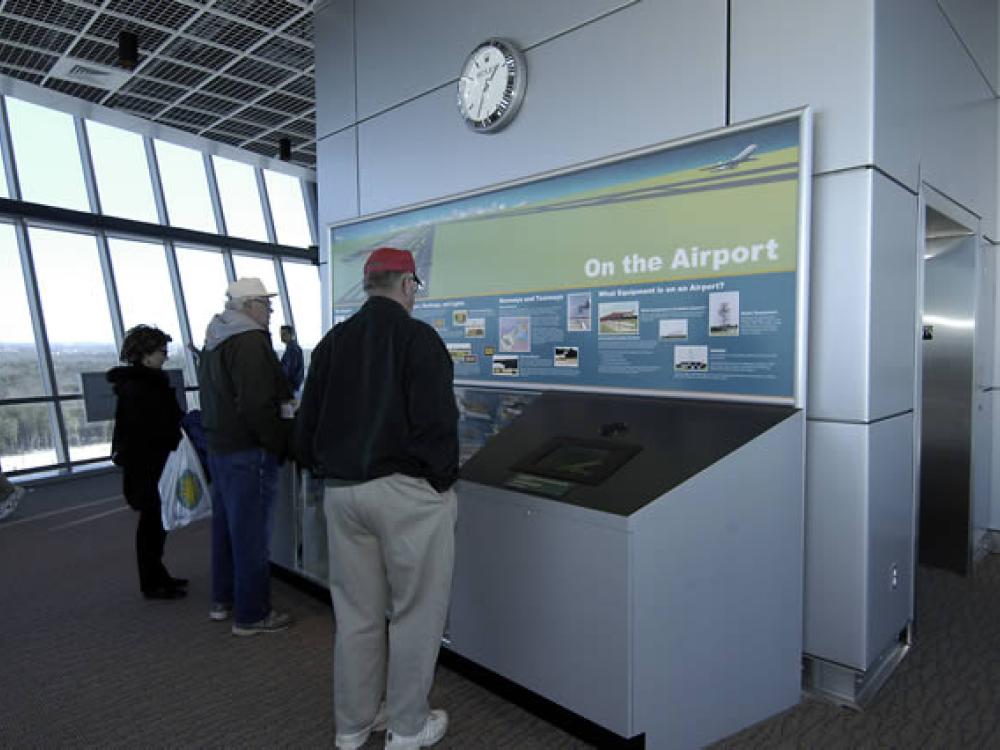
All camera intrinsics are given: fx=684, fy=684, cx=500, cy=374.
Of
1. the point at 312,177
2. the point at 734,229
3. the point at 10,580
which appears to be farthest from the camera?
the point at 312,177

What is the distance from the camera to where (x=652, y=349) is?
8.54ft

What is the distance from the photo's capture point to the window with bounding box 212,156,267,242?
31.2ft

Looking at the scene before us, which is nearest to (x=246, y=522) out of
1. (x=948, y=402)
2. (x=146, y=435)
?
(x=146, y=435)

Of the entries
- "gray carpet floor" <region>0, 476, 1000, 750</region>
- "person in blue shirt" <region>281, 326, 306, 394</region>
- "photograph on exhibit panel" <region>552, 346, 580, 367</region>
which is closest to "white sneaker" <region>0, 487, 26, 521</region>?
"gray carpet floor" <region>0, 476, 1000, 750</region>

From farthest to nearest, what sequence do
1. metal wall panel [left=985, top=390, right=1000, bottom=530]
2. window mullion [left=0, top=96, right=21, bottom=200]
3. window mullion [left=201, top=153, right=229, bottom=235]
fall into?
window mullion [left=201, top=153, right=229, bottom=235], window mullion [left=0, top=96, right=21, bottom=200], metal wall panel [left=985, top=390, right=1000, bottom=530]

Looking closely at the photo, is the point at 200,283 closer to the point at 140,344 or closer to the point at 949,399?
the point at 140,344

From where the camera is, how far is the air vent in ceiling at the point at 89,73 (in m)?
5.73

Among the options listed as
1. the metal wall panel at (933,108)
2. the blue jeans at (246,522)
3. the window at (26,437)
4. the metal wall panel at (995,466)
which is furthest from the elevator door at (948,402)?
the window at (26,437)

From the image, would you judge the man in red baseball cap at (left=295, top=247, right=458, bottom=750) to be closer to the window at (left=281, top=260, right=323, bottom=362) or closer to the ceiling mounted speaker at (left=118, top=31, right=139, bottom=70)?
the ceiling mounted speaker at (left=118, top=31, right=139, bottom=70)

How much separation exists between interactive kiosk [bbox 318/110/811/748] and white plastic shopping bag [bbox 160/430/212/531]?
74.3 inches

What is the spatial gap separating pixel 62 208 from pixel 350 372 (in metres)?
7.14

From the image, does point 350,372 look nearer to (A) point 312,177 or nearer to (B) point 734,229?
(B) point 734,229

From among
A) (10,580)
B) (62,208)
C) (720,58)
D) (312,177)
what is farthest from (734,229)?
(312,177)

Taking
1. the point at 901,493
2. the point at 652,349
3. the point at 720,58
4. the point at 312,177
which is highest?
the point at 312,177
